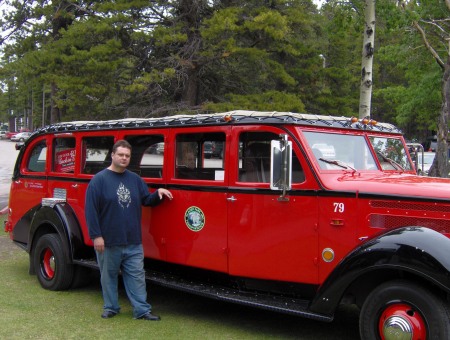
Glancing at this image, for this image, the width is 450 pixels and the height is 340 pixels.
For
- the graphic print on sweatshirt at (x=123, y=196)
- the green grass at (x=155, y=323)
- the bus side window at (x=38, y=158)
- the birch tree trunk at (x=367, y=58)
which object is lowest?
the green grass at (x=155, y=323)

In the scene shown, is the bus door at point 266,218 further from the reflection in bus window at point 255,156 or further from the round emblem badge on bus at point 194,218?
the round emblem badge on bus at point 194,218

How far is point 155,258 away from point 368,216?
261 centimetres

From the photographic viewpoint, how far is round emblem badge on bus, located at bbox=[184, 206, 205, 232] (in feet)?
18.1

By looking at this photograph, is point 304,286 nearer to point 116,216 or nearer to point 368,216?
point 368,216

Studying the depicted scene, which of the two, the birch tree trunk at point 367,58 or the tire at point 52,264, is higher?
the birch tree trunk at point 367,58

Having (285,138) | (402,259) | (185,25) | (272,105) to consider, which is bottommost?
(402,259)

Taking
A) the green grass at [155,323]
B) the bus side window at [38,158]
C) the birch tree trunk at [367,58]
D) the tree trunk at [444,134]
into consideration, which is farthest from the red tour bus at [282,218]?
the tree trunk at [444,134]

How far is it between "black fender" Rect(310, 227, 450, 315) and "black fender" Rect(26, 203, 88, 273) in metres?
3.38

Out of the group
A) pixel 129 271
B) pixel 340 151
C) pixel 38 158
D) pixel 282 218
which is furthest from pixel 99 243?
pixel 38 158

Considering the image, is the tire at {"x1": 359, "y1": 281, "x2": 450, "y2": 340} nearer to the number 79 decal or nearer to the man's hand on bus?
the number 79 decal

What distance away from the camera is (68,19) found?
696 inches

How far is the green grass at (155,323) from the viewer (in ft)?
17.0

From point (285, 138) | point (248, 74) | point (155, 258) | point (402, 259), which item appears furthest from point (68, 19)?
point (402, 259)

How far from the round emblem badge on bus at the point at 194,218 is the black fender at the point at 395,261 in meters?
1.53
